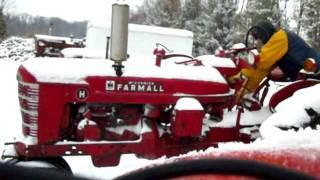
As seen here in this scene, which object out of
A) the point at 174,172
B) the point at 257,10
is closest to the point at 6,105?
the point at 174,172

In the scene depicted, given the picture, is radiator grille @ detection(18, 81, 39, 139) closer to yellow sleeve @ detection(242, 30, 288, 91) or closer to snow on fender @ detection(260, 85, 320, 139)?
snow on fender @ detection(260, 85, 320, 139)

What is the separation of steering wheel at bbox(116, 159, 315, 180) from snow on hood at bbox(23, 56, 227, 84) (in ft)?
13.3

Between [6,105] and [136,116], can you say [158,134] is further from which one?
[6,105]

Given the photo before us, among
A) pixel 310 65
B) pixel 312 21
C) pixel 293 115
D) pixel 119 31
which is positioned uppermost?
pixel 119 31

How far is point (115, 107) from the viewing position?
17.8ft

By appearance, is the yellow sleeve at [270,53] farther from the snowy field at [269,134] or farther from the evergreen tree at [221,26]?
the evergreen tree at [221,26]

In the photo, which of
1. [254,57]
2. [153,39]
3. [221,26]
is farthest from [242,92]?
[221,26]

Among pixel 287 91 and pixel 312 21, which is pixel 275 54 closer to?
pixel 287 91

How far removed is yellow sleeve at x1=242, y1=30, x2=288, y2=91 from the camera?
225 inches

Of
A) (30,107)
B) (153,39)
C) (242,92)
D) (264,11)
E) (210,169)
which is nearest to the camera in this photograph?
(210,169)

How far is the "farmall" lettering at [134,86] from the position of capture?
5.23m

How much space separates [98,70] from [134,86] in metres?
0.38

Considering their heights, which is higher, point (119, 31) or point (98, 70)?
point (119, 31)

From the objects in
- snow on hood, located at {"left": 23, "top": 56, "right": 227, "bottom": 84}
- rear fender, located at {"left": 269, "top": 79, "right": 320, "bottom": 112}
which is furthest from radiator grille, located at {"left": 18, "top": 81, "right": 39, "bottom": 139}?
rear fender, located at {"left": 269, "top": 79, "right": 320, "bottom": 112}
